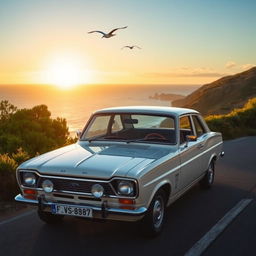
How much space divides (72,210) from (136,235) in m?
1.01

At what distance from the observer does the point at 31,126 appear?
37.2m

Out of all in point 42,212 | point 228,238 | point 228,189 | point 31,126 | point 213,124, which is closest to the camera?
point 228,238

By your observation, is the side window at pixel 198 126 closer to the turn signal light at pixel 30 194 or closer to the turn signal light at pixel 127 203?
the turn signal light at pixel 127 203

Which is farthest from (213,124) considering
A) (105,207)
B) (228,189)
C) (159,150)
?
(105,207)

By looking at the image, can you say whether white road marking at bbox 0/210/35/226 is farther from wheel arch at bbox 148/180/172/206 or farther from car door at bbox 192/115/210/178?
car door at bbox 192/115/210/178

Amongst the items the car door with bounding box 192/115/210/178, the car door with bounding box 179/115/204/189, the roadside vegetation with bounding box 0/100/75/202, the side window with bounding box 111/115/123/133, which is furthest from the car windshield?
the roadside vegetation with bounding box 0/100/75/202

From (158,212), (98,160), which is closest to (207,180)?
(158,212)

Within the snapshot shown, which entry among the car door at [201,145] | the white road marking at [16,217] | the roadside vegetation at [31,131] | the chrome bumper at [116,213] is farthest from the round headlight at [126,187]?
the roadside vegetation at [31,131]

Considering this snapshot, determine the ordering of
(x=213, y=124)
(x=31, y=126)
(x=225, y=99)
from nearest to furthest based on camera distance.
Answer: (x=213, y=124) → (x=31, y=126) → (x=225, y=99)

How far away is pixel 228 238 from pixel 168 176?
114cm

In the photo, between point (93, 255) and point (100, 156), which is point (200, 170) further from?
point (93, 255)

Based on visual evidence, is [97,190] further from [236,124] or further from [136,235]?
[236,124]

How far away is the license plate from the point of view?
492 centimetres

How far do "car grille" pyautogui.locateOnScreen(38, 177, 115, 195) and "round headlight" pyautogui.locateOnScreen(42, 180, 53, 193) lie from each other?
45mm
